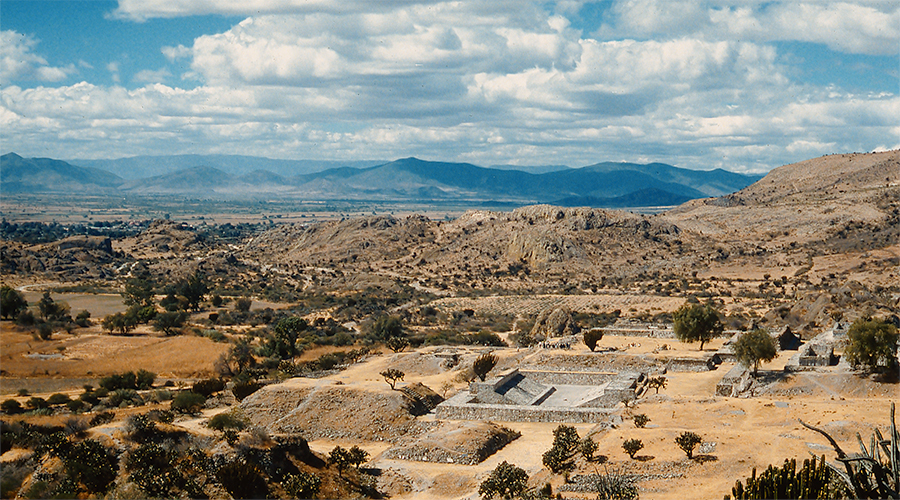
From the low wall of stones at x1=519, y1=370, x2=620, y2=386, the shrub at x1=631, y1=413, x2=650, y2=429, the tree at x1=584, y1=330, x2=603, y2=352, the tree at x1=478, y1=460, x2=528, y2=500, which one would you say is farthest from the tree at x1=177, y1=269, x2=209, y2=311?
the tree at x1=478, y1=460, x2=528, y2=500

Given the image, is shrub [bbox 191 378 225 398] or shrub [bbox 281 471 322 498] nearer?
shrub [bbox 281 471 322 498]

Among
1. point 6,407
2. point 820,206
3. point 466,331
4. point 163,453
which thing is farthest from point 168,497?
point 820,206

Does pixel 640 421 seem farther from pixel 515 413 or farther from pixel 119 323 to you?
pixel 119 323

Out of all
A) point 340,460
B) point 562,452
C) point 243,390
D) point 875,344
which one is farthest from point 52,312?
point 875,344

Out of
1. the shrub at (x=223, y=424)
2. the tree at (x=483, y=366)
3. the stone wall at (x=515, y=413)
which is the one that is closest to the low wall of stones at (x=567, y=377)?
the tree at (x=483, y=366)

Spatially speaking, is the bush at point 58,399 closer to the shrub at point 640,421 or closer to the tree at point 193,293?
the shrub at point 640,421

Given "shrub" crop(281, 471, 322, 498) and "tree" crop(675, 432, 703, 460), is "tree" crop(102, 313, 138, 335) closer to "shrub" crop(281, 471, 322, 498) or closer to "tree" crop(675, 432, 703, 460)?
"shrub" crop(281, 471, 322, 498)
